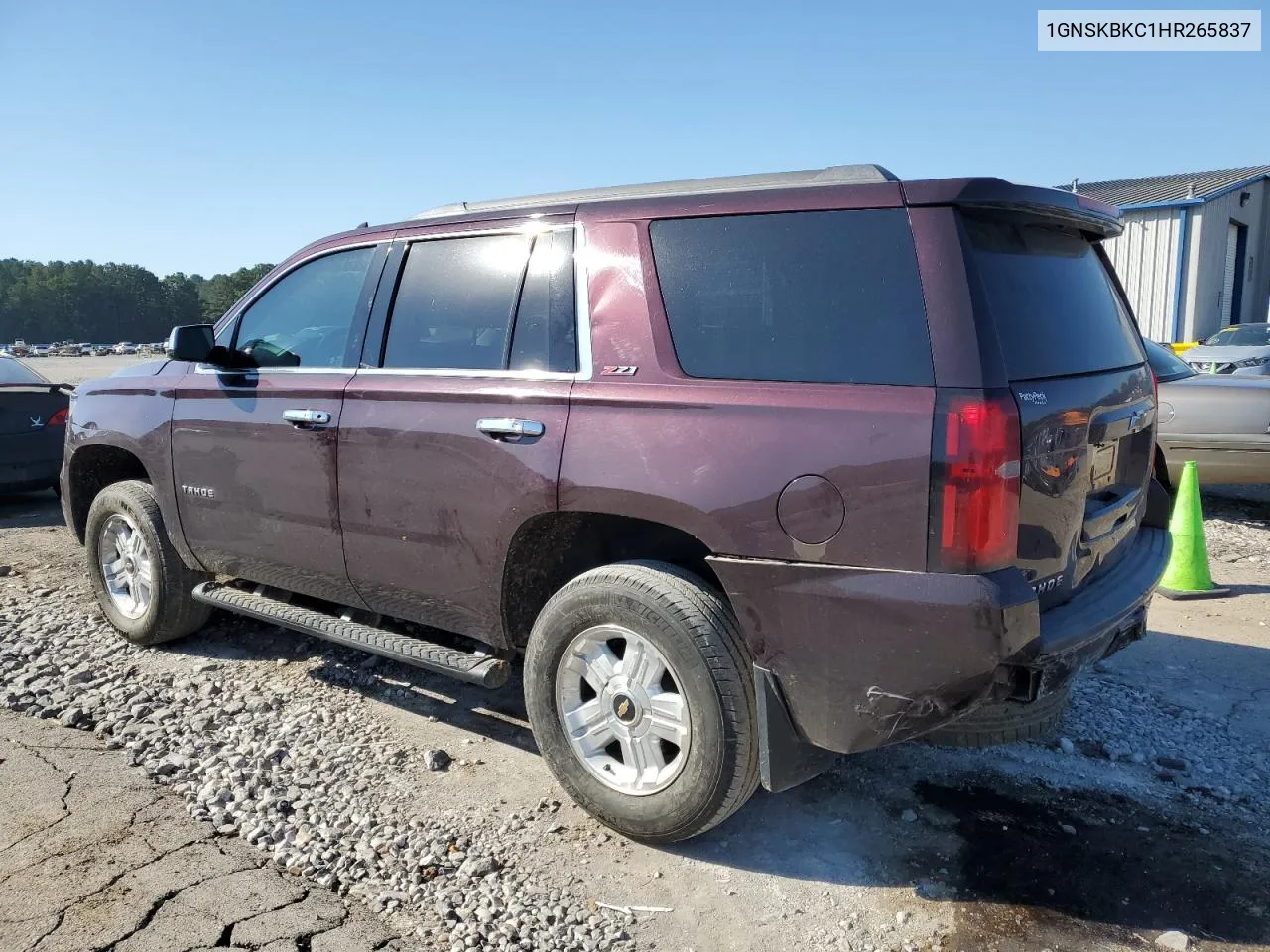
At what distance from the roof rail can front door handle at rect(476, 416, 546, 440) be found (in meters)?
0.83

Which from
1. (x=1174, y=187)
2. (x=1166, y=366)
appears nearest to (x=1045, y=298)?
(x=1166, y=366)

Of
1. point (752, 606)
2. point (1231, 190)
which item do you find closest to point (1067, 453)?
point (752, 606)

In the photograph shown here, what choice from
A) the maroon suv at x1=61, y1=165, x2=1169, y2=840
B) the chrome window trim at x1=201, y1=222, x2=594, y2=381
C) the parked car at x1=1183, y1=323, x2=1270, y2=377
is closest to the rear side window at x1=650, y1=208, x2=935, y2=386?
the maroon suv at x1=61, y1=165, x2=1169, y2=840

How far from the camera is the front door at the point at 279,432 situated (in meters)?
3.93

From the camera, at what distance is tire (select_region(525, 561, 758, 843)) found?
2.82 m

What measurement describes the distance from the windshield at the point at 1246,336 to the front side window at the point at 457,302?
18.7 metres

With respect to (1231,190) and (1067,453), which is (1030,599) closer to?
(1067,453)

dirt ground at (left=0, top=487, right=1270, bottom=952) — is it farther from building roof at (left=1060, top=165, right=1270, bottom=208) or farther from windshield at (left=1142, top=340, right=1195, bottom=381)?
building roof at (left=1060, top=165, right=1270, bottom=208)

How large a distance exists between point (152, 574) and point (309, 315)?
163 cm

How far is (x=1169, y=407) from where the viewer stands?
25.3ft

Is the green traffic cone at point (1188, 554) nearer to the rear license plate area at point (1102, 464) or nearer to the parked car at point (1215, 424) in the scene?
the parked car at point (1215, 424)

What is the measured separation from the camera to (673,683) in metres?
2.98

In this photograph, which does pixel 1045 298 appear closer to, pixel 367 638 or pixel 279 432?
pixel 367 638

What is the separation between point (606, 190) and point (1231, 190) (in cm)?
2938
